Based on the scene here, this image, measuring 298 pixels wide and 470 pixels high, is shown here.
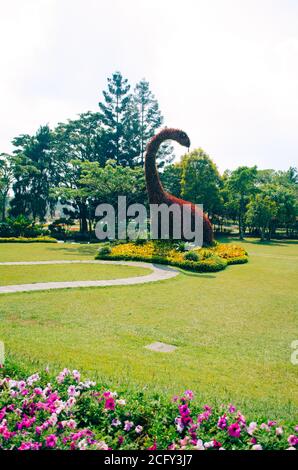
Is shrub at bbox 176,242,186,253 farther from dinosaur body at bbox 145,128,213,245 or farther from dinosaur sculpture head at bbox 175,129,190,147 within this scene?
dinosaur sculpture head at bbox 175,129,190,147

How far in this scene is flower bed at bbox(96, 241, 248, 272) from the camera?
579 inches

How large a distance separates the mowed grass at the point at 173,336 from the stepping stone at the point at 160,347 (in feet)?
0.47

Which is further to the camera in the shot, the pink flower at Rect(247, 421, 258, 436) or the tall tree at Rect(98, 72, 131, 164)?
the tall tree at Rect(98, 72, 131, 164)

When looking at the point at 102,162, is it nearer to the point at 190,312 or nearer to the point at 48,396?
the point at 190,312

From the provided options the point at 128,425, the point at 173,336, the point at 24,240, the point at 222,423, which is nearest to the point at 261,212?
the point at 24,240

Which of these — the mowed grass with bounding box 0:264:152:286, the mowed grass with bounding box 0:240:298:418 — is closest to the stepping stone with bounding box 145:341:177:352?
the mowed grass with bounding box 0:240:298:418

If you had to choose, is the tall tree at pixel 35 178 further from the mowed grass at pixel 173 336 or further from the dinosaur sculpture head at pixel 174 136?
the mowed grass at pixel 173 336

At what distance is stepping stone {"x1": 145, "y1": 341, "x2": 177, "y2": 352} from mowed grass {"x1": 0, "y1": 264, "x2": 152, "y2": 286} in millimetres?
5813

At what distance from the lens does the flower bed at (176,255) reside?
14707 mm

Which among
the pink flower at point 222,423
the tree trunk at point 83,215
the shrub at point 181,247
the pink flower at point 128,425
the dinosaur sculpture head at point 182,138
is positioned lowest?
the pink flower at point 128,425

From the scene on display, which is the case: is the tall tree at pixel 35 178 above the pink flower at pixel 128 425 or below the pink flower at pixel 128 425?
above

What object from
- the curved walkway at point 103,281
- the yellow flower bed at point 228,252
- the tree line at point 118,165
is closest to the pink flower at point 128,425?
the curved walkway at point 103,281

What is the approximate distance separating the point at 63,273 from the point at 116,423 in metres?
9.74
